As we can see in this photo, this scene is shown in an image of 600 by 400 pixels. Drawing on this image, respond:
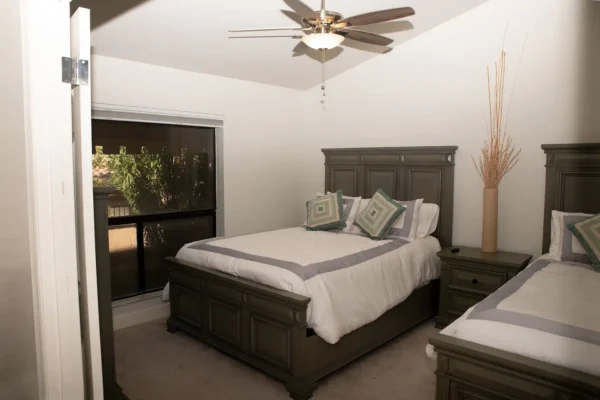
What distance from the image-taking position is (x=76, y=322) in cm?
147

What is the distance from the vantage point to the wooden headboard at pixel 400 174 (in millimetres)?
4102

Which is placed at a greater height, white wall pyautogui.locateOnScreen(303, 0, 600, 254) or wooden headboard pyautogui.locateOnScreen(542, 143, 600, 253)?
white wall pyautogui.locateOnScreen(303, 0, 600, 254)

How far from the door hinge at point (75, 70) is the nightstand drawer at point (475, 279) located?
3070 mm

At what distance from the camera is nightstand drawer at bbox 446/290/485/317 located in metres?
3.53

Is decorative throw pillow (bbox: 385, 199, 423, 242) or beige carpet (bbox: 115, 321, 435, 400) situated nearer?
beige carpet (bbox: 115, 321, 435, 400)

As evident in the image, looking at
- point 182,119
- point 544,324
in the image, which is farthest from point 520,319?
point 182,119

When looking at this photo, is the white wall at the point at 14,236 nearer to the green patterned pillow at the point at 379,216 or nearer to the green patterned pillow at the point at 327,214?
the green patterned pillow at the point at 379,216

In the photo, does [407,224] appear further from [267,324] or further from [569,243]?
[267,324]

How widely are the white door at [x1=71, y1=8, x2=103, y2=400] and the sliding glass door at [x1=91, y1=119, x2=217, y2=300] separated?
2326 millimetres

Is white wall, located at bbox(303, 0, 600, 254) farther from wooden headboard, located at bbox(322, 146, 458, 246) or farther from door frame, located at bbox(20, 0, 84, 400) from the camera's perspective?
door frame, located at bbox(20, 0, 84, 400)

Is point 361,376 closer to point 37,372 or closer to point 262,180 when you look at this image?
point 37,372

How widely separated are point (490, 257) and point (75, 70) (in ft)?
10.4

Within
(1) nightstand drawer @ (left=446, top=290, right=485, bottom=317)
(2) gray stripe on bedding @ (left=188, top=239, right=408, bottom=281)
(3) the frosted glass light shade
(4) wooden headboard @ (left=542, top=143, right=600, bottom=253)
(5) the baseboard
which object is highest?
(3) the frosted glass light shade

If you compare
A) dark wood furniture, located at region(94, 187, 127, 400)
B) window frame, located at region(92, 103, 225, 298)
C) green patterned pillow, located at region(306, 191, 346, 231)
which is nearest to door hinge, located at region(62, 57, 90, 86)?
dark wood furniture, located at region(94, 187, 127, 400)
